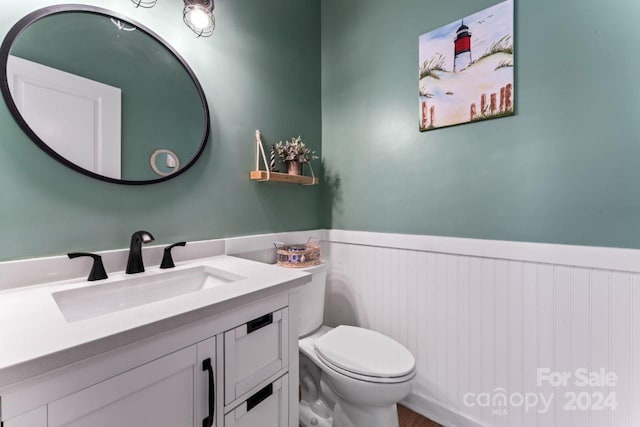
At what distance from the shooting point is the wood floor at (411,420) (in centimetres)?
140

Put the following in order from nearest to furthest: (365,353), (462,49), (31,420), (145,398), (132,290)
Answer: (31,420), (145,398), (132,290), (365,353), (462,49)

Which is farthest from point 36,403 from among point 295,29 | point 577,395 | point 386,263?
point 295,29

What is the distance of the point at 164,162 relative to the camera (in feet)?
3.77

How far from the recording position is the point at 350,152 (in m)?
1.78

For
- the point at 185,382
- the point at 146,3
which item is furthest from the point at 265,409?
the point at 146,3

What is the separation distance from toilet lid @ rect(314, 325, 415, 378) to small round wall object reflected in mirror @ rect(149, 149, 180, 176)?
1.05 meters

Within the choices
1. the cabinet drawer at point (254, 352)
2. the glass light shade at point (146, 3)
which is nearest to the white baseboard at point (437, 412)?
the cabinet drawer at point (254, 352)

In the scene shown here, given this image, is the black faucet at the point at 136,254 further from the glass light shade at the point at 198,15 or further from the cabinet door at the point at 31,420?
the glass light shade at the point at 198,15

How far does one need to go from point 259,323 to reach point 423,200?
1085 millimetres

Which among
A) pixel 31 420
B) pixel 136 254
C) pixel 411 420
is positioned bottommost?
pixel 411 420

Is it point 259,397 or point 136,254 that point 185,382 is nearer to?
point 259,397

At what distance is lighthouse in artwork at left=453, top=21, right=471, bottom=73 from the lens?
4.27ft

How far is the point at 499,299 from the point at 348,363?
2.53ft

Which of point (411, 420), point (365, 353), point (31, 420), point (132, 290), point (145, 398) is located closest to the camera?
point (31, 420)
